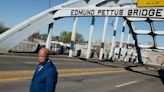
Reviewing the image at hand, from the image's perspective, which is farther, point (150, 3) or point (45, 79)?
point (150, 3)

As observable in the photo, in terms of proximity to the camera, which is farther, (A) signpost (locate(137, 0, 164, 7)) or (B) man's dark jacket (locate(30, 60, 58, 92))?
(A) signpost (locate(137, 0, 164, 7))

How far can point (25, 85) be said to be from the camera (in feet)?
43.8

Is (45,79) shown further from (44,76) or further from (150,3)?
(150,3)

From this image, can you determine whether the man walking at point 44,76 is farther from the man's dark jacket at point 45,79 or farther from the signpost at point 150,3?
the signpost at point 150,3

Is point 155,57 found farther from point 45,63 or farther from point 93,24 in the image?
point 45,63

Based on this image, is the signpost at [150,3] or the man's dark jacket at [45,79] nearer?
the man's dark jacket at [45,79]

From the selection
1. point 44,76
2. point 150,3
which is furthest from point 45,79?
point 150,3

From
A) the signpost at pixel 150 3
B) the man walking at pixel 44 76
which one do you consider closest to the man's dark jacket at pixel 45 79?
the man walking at pixel 44 76

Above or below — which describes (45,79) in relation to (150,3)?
below

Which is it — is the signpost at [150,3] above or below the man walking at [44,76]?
above

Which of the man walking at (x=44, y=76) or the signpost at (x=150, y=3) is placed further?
the signpost at (x=150, y=3)

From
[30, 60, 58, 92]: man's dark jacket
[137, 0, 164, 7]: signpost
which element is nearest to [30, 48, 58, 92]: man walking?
[30, 60, 58, 92]: man's dark jacket

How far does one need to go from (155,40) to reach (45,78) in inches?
2209

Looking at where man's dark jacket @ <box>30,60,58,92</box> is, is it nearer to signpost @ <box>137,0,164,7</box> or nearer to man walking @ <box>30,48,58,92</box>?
man walking @ <box>30,48,58,92</box>
